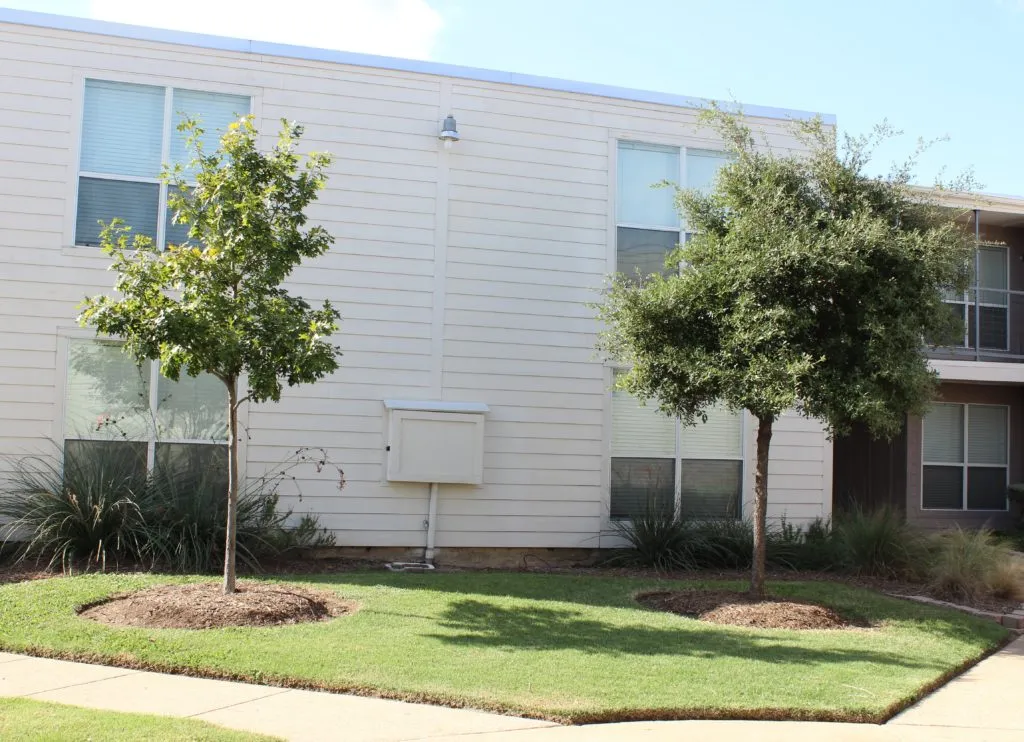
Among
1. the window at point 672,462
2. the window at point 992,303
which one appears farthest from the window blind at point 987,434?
the window at point 672,462

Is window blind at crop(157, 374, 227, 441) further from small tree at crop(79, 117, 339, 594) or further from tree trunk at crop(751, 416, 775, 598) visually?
tree trunk at crop(751, 416, 775, 598)

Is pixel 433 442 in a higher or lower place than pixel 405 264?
lower

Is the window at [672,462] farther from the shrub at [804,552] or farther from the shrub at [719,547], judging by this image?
the shrub at [804,552]

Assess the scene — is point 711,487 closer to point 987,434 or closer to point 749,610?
point 749,610

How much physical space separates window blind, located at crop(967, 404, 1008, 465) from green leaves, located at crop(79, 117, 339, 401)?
11713 mm

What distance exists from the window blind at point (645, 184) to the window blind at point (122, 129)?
541 centimetres

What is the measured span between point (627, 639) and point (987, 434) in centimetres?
1086

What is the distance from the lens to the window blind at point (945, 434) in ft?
49.9

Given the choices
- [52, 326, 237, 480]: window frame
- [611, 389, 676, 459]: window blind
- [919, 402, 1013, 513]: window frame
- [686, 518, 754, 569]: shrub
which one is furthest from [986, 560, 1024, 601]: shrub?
[52, 326, 237, 480]: window frame

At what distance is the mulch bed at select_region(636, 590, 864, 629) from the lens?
8.09 metres

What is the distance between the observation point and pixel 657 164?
39.7ft

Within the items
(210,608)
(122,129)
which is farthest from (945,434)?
(122,129)

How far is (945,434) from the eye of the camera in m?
15.4

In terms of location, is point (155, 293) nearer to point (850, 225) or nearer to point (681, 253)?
point (681, 253)
